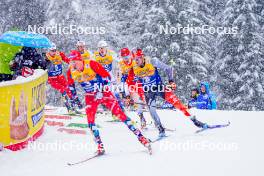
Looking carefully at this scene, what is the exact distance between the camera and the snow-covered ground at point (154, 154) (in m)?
7.27

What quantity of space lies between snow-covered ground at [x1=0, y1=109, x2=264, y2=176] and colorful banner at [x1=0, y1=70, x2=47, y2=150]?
250mm

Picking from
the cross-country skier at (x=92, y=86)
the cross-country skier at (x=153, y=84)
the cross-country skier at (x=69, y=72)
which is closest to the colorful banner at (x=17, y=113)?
the cross-country skier at (x=92, y=86)

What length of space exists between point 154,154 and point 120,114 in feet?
3.26

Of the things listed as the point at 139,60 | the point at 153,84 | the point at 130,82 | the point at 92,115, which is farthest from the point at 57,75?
the point at 92,115

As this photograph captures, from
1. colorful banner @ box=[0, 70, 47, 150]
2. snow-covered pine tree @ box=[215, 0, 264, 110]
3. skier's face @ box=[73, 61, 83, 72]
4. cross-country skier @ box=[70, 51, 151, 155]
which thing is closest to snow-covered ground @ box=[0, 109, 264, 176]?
colorful banner @ box=[0, 70, 47, 150]

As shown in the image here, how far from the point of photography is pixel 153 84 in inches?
383

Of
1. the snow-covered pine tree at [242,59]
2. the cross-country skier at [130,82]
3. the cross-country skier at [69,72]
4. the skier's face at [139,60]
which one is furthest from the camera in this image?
the snow-covered pine tree at [242,59]

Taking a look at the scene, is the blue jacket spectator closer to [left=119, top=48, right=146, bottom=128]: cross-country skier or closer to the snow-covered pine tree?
[left=119, top=48, right=146, bottom=128]: cross-country skier

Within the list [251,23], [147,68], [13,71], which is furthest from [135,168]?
[251,23]

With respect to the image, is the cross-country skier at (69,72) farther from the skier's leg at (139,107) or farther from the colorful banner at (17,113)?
the colorful banner at (17,113)

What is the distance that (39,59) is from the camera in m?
11.1

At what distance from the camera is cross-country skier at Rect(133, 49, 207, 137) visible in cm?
943

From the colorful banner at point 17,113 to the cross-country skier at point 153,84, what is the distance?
244cm

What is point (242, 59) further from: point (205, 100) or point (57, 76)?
point (57, 76)
